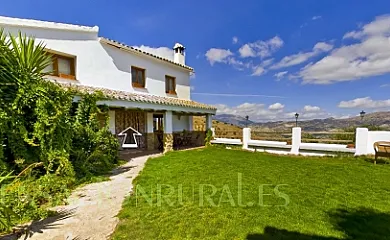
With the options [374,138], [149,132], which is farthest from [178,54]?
[374,138]

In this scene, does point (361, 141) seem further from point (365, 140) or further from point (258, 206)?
point (258, 206)

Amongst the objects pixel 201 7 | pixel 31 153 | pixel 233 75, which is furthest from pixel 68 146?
pixel 233 75

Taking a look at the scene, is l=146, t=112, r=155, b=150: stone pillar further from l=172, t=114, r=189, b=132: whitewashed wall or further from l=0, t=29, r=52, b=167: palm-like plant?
l=0, t=29, r=52, b=167: palm-like plant

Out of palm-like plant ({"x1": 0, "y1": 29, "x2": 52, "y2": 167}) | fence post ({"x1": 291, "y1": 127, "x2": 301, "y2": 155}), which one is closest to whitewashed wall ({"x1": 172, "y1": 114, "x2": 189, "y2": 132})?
fence post ({"x1": 291, "y1": 127, "x2": 301, "y2": 155})

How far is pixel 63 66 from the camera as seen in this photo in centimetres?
1180

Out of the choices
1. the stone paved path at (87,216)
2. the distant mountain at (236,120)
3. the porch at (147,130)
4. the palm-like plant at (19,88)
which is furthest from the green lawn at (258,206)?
the distant mountain at (236,120)

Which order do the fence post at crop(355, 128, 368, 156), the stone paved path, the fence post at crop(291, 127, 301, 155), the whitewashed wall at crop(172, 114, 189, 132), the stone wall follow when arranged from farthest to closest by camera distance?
the whitewashed wall at crop(172, 114, 189, 132)
the stone wall
the fence post at crop(291, 127, 301, 155)
the fence post at crop(355, 128, 368, 156)
the stone paved path

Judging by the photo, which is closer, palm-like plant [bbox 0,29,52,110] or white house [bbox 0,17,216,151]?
palm-like plant [bbox 0,29,52,110]

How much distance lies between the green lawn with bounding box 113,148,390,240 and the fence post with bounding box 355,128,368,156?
3998 mm

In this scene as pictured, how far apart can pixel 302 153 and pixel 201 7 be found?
1185cm

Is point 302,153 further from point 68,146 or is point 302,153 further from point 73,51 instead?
point 73,51

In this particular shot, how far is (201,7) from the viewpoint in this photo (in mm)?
14555

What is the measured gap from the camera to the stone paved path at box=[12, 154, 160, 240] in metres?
3.89

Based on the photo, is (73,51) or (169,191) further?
(73,51)
